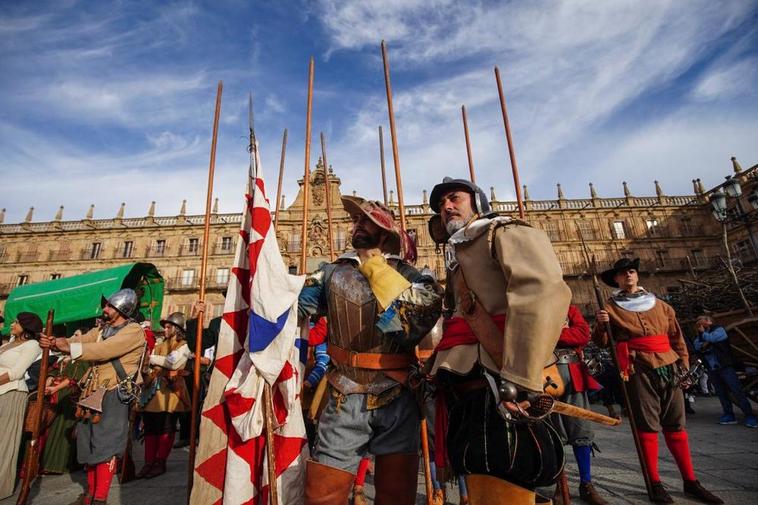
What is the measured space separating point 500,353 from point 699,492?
290 cm

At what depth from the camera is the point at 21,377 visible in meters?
4.30

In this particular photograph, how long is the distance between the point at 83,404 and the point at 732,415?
963 cm

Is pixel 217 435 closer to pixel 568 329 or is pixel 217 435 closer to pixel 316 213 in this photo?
pixel 568 329

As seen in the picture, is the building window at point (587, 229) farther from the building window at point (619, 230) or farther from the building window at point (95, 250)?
the building window at point (95, 250)

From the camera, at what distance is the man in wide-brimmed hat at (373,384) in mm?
Result: 1949

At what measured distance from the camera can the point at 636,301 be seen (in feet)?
12.1

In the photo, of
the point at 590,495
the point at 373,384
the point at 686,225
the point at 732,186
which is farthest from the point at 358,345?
the point at 686,225

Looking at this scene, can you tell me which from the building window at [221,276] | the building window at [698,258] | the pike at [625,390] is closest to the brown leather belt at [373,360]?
the pike at [625,390]

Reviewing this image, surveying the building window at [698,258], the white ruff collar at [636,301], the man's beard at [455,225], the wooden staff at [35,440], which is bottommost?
the wooden staff at [35,440]

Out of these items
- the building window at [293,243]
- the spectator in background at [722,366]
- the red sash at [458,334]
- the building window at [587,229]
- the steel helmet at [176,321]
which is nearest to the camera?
the red sash at [458,334]

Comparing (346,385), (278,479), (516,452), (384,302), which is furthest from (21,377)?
(516,452)

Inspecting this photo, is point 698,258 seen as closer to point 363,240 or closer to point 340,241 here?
point 340,241

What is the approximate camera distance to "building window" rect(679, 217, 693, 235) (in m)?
34.7

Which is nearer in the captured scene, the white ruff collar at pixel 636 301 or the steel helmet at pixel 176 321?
the white ruff collar at pixel 636 301
